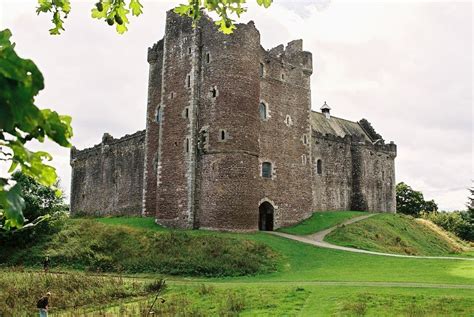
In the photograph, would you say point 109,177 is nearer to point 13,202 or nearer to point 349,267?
point 349,267

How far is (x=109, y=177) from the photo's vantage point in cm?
5084

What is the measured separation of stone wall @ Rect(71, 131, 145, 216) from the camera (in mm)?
46938

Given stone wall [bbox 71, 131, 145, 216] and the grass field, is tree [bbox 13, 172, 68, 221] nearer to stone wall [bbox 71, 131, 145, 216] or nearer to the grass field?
the grass field

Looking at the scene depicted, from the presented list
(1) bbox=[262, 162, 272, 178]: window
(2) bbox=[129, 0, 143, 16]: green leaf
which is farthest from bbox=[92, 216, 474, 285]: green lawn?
(2) bbox=[129, 0, 143, 16]: green leaf

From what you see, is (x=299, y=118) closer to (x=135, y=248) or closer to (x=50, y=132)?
(x=135, y=248)

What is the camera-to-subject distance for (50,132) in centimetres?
317

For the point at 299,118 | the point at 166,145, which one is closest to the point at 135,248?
the point at 166,145

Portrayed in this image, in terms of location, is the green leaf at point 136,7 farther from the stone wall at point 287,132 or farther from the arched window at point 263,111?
the arched window at point 263,111

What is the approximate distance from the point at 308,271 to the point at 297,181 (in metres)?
16.9

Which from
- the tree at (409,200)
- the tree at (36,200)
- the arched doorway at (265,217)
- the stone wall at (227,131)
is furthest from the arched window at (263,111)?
the tree at (409,200)

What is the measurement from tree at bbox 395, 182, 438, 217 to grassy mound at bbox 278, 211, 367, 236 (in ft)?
106

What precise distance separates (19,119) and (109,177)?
49306 millimetres

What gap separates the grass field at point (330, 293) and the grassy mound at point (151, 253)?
3.31 ft

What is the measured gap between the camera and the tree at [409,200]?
77.9 metres
